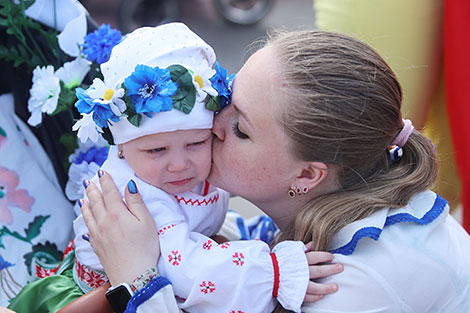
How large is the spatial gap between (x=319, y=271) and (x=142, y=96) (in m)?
0.64

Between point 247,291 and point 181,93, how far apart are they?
1.78 ft

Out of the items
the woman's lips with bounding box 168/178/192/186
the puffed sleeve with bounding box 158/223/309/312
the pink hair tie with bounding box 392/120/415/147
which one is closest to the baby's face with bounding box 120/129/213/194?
the woman's lips with bounding box 168/178/192/186

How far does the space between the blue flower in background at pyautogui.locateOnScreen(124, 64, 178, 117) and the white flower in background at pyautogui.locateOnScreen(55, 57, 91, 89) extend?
0.51m

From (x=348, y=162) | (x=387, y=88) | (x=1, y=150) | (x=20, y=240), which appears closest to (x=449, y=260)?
(x=348, y=162)

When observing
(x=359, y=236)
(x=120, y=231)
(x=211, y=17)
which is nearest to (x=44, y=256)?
(x=120, y=231)

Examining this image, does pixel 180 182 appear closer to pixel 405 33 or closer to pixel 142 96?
pixel 142 96

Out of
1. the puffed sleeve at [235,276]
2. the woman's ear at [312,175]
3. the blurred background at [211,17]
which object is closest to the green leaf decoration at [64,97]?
the puffed sleeve at [235,276]

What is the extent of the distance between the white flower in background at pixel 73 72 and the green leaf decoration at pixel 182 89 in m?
0.53

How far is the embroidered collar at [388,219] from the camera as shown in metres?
1.54

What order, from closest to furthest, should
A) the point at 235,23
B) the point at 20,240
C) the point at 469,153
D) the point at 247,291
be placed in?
1. the point at 247,291
2. the point at 20,240
3. the point at 469,153
4. the point at 235,23

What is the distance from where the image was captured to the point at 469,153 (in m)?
2.40

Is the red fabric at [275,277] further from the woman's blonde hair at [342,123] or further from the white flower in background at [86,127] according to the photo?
the white flower in background at [86,127]

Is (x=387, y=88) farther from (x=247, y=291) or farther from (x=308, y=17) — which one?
(x=308, y=17)

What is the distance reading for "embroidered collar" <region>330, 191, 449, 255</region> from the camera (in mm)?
1544
